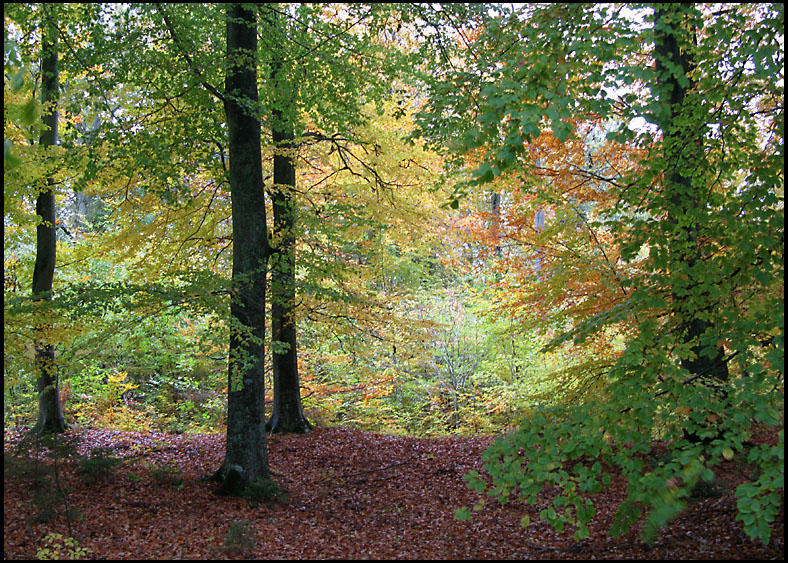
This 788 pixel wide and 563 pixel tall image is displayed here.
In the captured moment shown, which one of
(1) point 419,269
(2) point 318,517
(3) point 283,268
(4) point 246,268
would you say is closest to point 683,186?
(3) point 283,268

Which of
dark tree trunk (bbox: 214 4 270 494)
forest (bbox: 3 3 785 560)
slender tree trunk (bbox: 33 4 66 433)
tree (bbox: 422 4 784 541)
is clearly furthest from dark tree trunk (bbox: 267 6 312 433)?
slender tree trunk (bbox: 33 4 66 433)

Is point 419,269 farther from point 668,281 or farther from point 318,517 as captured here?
point 668,281

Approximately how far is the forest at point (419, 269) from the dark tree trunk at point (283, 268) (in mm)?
54

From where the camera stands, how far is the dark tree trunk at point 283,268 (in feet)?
22.5

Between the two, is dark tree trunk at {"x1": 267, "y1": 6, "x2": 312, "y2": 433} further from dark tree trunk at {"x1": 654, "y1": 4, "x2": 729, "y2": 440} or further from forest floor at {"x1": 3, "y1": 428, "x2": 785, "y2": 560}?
dark tree trunk at {"x1": 654, "y1": 4, "x2": 729, "y2": 440}

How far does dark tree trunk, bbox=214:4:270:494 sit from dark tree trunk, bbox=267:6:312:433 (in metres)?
0.31

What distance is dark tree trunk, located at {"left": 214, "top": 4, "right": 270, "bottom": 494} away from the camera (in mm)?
6859

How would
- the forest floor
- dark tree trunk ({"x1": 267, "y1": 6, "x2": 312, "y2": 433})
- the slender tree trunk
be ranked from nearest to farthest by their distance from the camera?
the forest floor < dark tree trunk ({"x1": 267, "y1": 6, "x2": 312, "y2": 433}) < the slender tree trunk

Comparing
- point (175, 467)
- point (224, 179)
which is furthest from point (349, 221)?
point (175, 467)

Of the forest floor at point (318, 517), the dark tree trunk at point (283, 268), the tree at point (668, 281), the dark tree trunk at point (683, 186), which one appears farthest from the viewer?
the dark tree trunk at point (283, 268)

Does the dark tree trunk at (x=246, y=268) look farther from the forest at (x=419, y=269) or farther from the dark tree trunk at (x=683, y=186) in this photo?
the dark tree trunk at (x=683, y=186)

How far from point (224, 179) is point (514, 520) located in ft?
19.6

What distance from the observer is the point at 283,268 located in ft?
23.3

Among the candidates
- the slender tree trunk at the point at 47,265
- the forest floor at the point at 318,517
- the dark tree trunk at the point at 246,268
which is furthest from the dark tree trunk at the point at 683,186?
the slender tree trunk at the point at 47,265
